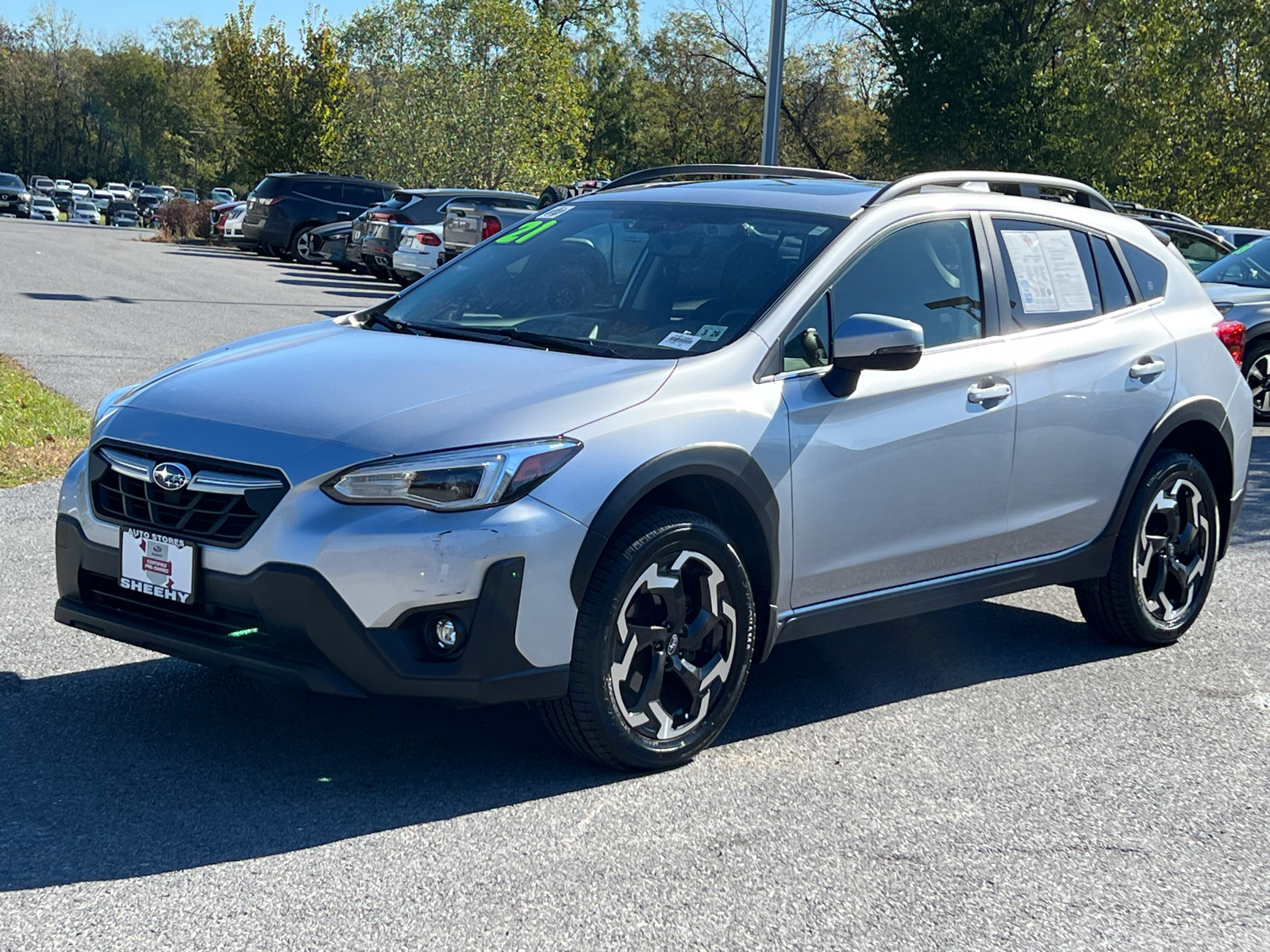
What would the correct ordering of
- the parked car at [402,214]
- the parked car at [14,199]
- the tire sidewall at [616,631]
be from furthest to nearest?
1. the parked car at [14,199]
2. the parked car at [402,214]
3. the tire sidewall at [616,631]

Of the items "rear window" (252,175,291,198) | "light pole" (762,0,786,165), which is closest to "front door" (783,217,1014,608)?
"light pole" (762,0,786,165)

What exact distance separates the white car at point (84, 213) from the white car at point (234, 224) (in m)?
33.4

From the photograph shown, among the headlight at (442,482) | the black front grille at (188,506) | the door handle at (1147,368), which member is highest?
the door handle at (1147,368)

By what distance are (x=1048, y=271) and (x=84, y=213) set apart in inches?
2835

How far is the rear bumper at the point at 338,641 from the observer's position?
3.94 meters

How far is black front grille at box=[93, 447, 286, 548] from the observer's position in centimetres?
401

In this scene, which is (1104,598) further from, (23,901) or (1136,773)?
(23,901)

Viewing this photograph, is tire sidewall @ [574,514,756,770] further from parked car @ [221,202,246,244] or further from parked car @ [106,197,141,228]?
parked car @ [106,197,141,228]


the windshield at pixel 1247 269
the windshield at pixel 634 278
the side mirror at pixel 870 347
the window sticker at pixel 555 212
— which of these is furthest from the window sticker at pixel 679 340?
the windshield at pixel 1247 269

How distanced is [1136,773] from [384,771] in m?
2.26

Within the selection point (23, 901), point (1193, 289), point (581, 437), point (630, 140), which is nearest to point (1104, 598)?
point (1193, 289)

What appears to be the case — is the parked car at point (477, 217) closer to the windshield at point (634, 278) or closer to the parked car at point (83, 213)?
the windshield at point (634, 278)

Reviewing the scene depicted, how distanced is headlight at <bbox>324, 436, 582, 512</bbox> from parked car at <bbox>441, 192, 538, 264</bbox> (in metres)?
17.1

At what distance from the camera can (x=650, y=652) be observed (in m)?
4.42
